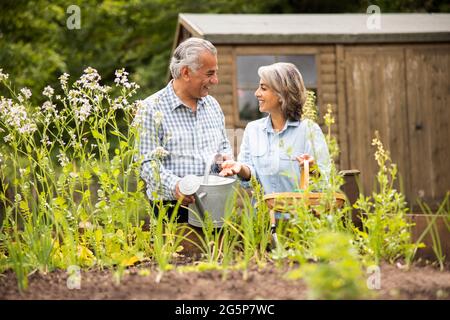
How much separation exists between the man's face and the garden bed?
120 centimetres

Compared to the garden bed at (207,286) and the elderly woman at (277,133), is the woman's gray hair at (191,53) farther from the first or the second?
the garden bed at (207,286)

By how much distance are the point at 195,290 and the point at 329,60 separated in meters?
8.22

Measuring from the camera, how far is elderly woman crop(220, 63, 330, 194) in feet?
12.7

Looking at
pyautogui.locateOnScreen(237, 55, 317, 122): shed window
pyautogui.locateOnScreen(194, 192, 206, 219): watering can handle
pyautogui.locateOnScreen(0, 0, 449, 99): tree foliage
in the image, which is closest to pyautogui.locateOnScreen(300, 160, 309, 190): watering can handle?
pyautogui.locateOnScreen(194, 192, 206, 219): watering can handle

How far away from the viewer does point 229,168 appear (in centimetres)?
347

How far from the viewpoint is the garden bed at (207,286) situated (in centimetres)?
237

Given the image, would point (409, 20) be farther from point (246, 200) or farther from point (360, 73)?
point (246, 200)

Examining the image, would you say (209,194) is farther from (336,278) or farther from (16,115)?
(336,278)

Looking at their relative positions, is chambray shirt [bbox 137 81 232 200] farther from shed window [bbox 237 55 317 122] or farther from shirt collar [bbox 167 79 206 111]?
shed window [bbox 237 55 317 122]

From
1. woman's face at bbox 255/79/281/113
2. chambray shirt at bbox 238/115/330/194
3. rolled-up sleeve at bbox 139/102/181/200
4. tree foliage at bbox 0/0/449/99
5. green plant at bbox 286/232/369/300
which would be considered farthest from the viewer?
tree foliage at bbox 0/0/449/99

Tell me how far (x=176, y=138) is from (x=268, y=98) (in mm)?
611

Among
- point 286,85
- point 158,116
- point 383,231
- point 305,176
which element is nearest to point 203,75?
point 158,116

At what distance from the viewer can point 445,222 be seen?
3031mm
